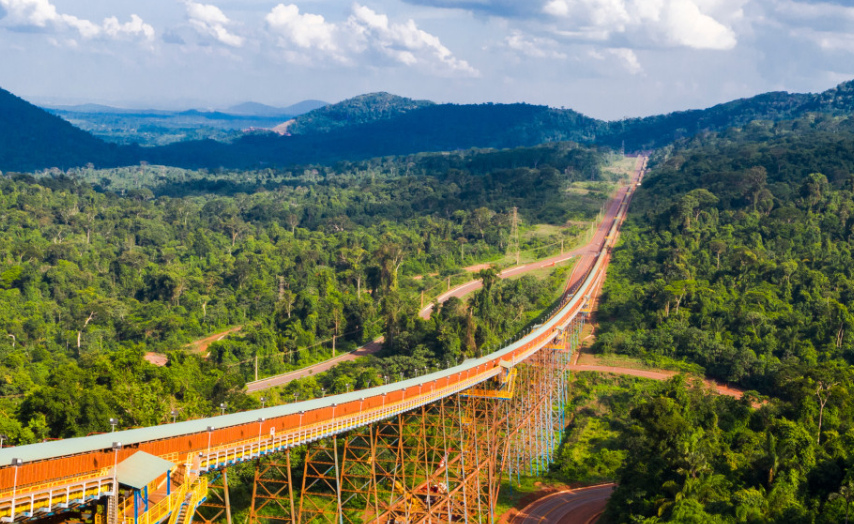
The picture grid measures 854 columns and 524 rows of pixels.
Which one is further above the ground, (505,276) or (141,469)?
(141,469)

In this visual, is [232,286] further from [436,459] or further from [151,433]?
[151,433]

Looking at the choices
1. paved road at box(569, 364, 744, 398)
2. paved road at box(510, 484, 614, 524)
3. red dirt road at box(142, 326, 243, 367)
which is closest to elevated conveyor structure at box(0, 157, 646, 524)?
paved road at box(510, 484, 614, 524)

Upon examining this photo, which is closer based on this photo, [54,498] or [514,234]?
[54,498]

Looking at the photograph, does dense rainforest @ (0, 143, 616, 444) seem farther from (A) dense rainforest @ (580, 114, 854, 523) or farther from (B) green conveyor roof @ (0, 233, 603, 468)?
(A) dense rainforest @ (580, 114, 854, 523)

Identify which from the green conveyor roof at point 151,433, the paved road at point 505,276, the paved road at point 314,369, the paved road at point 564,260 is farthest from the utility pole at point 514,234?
the green conveyor roof at point 151,433

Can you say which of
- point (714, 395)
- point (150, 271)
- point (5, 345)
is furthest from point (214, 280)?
point (714, 395)

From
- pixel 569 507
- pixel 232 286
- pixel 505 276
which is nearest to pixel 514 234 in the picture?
pixel 505 276

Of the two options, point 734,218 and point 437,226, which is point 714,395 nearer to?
point 734,218
